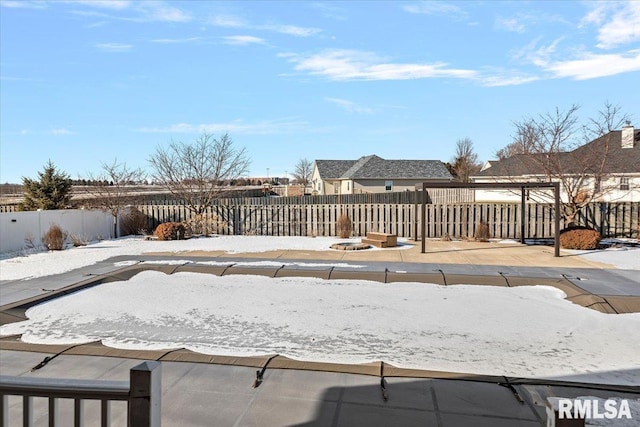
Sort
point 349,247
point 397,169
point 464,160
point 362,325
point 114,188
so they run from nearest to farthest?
point 362,325 < point 349,247 < point 114,188 < point 397,169 < point 464,160

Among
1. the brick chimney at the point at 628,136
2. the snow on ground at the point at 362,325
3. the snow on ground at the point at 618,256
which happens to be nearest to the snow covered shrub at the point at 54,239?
the snow on ground at the point at 362,325

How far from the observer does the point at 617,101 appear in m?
13.6

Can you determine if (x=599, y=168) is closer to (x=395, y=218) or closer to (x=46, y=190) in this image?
(x=395, y=218)

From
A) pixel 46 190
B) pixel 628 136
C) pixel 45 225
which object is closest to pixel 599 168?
pixel 628 136

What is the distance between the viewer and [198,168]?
58.3ft

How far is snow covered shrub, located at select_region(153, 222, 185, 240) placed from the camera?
14.9 m

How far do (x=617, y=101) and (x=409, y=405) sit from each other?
14.4 meters

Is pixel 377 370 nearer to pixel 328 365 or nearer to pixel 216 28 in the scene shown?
pixel 328 365

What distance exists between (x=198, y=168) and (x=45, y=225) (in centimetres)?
611

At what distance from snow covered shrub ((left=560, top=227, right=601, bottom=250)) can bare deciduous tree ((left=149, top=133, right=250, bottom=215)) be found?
12713mm

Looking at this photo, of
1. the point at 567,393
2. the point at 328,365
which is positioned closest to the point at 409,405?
the point at 328,365

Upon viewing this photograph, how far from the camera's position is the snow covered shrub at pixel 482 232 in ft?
46.6

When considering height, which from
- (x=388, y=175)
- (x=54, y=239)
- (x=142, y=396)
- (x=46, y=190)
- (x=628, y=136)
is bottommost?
(x=54, y=239)

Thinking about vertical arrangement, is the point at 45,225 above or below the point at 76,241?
above
